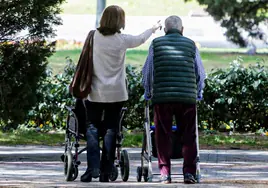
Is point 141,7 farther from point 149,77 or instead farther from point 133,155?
point 149,77

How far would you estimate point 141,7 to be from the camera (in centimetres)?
5834

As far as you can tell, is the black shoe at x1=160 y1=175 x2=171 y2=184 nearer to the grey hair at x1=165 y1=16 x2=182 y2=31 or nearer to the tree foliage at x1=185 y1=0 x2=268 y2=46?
the grey hair at x1=165 y1=16 x2=182 y2=31

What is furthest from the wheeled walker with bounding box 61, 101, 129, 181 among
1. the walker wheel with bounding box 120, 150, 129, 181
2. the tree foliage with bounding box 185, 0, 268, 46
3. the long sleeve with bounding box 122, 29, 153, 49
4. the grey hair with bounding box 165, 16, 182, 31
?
the tree foliage with bounding box 185, 0, 268, 46

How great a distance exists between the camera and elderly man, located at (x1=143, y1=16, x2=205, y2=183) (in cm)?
971

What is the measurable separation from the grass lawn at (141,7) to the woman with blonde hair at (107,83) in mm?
44719

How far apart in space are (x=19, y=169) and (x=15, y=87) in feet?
5.55

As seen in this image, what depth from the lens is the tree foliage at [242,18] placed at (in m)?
30.9

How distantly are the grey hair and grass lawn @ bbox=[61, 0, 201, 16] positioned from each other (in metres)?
44.6

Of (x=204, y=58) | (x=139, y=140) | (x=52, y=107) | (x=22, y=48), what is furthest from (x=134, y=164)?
(x=204, y=58)

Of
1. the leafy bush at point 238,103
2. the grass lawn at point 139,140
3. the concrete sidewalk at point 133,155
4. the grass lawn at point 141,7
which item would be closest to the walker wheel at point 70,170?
the concrete sidewalk at point 133,155

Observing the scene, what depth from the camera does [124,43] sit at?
9.84 meters

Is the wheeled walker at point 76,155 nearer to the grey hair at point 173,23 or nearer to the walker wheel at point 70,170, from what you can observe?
the walker wheel at point 70,170

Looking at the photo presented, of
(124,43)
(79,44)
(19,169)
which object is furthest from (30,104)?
(79,44)

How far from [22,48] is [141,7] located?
45.1 meters
